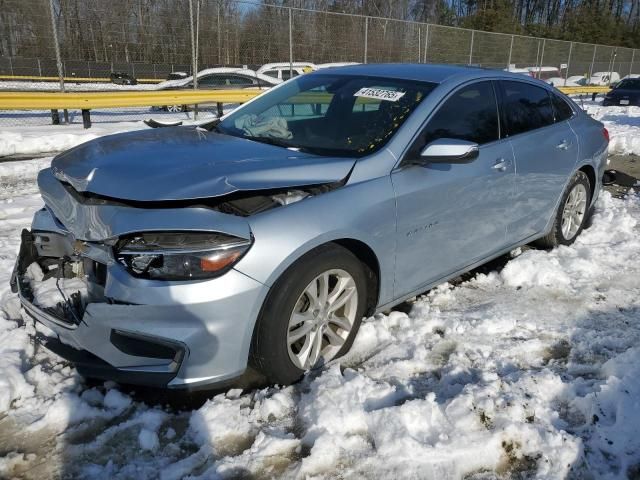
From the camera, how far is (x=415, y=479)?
7.18 feet

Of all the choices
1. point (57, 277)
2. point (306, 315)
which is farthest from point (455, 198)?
point (57, 277)

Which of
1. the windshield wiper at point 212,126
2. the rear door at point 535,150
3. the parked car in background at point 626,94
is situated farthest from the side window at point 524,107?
the parked car in background at point 626,94

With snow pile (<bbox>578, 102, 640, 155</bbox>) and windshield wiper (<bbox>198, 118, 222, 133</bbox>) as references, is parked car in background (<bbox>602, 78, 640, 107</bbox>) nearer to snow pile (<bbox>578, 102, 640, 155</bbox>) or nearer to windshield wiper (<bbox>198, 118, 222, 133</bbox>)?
snow pile (<bbox>578, 102, 640, 155</bbox>)

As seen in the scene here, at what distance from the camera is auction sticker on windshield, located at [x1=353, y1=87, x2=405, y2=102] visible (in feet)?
11.3

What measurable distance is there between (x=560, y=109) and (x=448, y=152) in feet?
7.48

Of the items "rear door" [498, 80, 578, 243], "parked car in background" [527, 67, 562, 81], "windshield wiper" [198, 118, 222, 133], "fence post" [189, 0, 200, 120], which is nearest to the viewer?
"windshield wiper" [198, 118, 222, 133]

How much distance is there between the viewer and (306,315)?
2.74 m

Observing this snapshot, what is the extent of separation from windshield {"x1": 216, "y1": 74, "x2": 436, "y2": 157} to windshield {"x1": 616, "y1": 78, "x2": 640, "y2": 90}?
63.8 feet

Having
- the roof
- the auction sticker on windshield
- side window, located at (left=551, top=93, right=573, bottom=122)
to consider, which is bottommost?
side window, located at (left=551, top=93, right=573, bottom=122)

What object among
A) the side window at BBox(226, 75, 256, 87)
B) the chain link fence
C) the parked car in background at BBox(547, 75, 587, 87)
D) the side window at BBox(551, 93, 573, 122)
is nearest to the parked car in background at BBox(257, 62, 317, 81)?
the chain link fence

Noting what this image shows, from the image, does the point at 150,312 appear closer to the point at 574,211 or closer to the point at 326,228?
the point at 326,228

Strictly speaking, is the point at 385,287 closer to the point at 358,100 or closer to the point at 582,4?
the point at 358,100

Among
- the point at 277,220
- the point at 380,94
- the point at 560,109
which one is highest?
the point at 380,94

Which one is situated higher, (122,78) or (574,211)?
(122,78)
